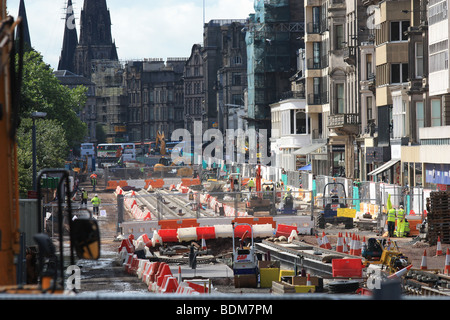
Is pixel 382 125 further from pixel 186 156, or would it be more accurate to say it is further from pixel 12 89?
pixel 186 156

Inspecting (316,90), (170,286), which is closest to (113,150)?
(316,90)

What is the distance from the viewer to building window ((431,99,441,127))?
156ft

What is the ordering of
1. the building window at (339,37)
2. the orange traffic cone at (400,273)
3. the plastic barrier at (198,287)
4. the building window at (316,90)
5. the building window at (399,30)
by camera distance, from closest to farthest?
the plastic barrier at (198,287) < the orange traffic cone at (400,273) < the building window at (399,30) < the building window at (339,37) < the building window at (316,90)

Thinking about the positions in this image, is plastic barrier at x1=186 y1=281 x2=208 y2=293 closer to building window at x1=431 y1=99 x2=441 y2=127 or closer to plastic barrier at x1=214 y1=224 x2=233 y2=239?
plastic barrier at x1=214 y1=224 x2=233 y2=239

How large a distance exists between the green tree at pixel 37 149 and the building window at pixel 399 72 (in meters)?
22.8

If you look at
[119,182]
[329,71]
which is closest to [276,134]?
[119,182]

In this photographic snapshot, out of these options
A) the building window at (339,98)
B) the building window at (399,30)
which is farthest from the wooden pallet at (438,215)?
the building window at (339,98)

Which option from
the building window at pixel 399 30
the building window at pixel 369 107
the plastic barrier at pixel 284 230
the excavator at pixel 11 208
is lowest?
the plastic barrier at pixel 284 230

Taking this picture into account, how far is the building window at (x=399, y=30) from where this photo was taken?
5419 centimetres

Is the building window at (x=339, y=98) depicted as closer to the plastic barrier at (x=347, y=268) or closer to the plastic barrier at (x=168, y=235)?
the plastic barrier at (x=168, y=235)

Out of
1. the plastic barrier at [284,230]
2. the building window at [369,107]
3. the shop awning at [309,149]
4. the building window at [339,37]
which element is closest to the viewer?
the plastic barrier at [284,230]
